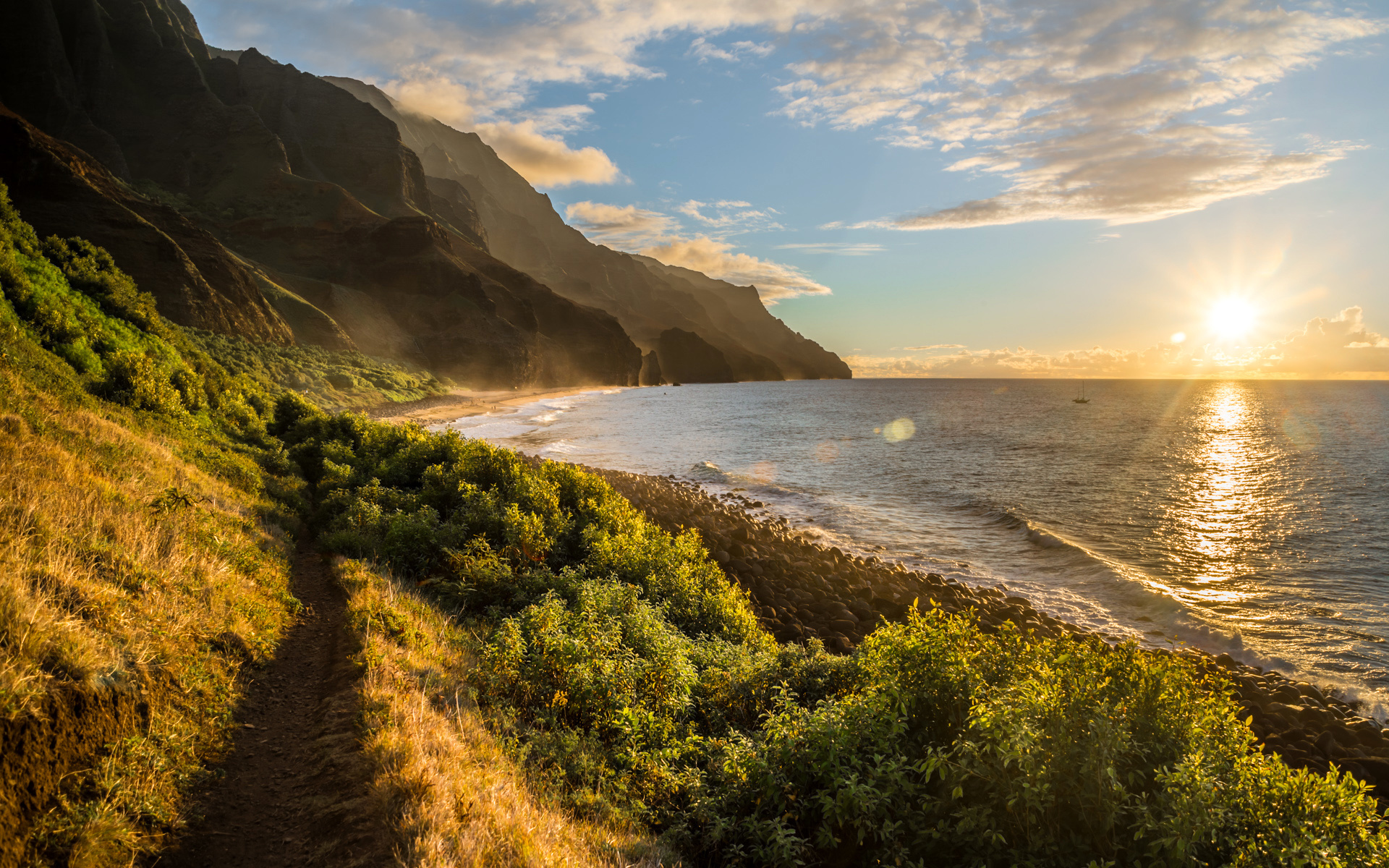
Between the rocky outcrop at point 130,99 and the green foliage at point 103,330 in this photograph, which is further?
the rocky outcrop at point 130,99

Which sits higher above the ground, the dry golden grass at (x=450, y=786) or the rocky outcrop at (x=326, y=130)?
the rocky outcrop at (x=326, y=130)

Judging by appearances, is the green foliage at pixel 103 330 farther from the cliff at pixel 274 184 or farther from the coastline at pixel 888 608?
the cliff at pixel 274 184

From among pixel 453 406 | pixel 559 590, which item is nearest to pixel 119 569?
pixel 559 590

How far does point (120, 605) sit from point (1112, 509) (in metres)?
35.7

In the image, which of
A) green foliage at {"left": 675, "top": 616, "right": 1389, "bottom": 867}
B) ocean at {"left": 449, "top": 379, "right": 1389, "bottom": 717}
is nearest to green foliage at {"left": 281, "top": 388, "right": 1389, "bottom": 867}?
green foliage at {"left": 675, "top": 616, "right": 1389, "bottom": 867}

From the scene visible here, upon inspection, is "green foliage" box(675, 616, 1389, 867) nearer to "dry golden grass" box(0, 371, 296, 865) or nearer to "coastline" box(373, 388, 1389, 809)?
"coastline" box(373, 388, 1389, 809)

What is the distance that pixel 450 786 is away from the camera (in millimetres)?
5051

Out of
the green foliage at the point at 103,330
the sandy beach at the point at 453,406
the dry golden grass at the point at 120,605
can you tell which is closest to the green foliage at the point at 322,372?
the sandy beach at the point at 453,406

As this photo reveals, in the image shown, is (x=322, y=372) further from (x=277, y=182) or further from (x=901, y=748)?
(x=277, y=182)

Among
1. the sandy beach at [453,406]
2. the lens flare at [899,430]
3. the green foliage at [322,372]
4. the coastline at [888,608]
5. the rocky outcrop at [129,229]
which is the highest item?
the rocky outcrop at [129,229]

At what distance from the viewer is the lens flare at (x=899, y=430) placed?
204ft

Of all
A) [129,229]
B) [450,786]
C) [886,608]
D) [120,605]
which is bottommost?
[886,608]

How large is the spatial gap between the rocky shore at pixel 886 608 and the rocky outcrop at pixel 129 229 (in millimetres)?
40972

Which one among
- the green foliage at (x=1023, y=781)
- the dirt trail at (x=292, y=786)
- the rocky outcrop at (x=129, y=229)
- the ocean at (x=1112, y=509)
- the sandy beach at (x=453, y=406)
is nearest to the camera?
the dirt trail at (x=292, y=786)
